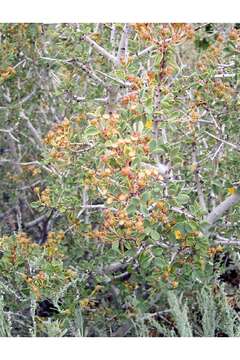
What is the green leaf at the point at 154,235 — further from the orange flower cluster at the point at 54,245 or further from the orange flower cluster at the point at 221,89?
the orange flower cluster at the point at 221,89

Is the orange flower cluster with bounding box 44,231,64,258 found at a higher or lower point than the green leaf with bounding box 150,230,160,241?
lower

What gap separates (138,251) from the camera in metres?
2.11

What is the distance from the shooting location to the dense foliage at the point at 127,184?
1911 mm

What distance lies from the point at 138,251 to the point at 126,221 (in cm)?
24

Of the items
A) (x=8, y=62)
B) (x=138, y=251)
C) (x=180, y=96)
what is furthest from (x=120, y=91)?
(x=138, y=251)

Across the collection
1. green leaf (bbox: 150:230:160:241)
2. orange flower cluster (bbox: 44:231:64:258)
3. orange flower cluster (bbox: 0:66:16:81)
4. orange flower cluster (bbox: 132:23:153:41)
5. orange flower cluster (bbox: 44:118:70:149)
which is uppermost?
orange flower cluster (bbox: 132:23:153:41)

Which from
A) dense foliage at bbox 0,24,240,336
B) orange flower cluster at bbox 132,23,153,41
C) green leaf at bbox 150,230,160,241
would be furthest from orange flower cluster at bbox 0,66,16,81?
green leaf at bbox 150,230,160,241

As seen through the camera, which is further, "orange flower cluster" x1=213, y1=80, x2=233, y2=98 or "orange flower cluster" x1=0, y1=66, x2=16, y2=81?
"orange flower cluster" x1=0, y1=66, x2=16, y2=81

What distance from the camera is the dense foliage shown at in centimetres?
191

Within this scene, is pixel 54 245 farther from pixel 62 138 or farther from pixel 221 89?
pixel 221 89

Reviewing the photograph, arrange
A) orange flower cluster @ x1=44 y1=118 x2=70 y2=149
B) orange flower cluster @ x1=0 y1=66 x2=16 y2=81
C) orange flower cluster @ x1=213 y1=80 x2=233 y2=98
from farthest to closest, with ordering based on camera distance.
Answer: orange flower cluster @ x1=0 y1=66 x2=16 y2=81 → orange flower cluster @ x1=213 y1=80 x2=233 y2=98 → orange flower cluster @ x1=44 y1=118 x2=70 y2=149

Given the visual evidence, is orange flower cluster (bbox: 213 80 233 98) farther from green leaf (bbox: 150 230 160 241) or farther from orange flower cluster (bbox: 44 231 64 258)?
orange flower cluster (bbox: 44 231 64 258)

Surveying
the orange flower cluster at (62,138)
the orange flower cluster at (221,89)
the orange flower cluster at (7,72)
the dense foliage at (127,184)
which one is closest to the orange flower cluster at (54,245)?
the dense foliage at (127,184)
